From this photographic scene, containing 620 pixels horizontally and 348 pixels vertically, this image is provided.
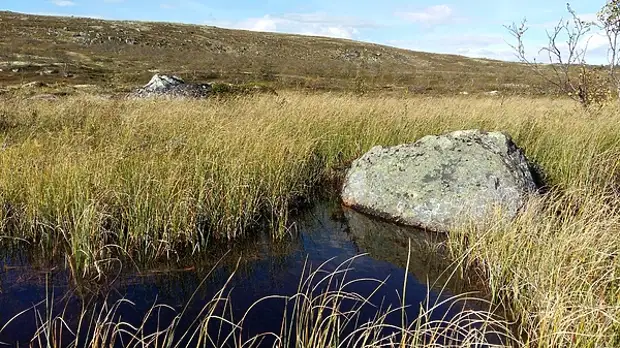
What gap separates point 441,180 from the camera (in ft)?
19.0

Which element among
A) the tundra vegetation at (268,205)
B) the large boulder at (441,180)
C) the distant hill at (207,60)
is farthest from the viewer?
the distant hill at (207,60)

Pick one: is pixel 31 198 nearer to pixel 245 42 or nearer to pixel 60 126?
pixel 60 126

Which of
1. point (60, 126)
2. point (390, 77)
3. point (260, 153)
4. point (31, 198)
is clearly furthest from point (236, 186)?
point (390, 77)

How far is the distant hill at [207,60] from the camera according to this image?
31.2 m

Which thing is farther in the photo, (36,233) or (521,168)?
(521,168)

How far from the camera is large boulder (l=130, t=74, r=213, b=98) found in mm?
13016

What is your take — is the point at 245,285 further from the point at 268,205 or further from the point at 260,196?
the point at 268,205

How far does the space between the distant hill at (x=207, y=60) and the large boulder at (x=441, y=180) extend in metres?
21.7

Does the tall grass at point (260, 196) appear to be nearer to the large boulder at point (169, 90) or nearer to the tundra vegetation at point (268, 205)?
the tundra vegetation at point (268, 205)

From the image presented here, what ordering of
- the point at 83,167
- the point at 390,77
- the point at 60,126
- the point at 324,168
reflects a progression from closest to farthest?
the point at 83,167, the point at 324,168, the point at 60,126, the point at 390,77

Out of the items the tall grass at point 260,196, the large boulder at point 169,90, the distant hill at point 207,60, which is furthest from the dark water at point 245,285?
the distant hill at point 207,60

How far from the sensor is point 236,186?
4.96 m

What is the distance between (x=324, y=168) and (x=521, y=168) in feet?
9.41

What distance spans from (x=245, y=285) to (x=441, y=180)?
3.02m
